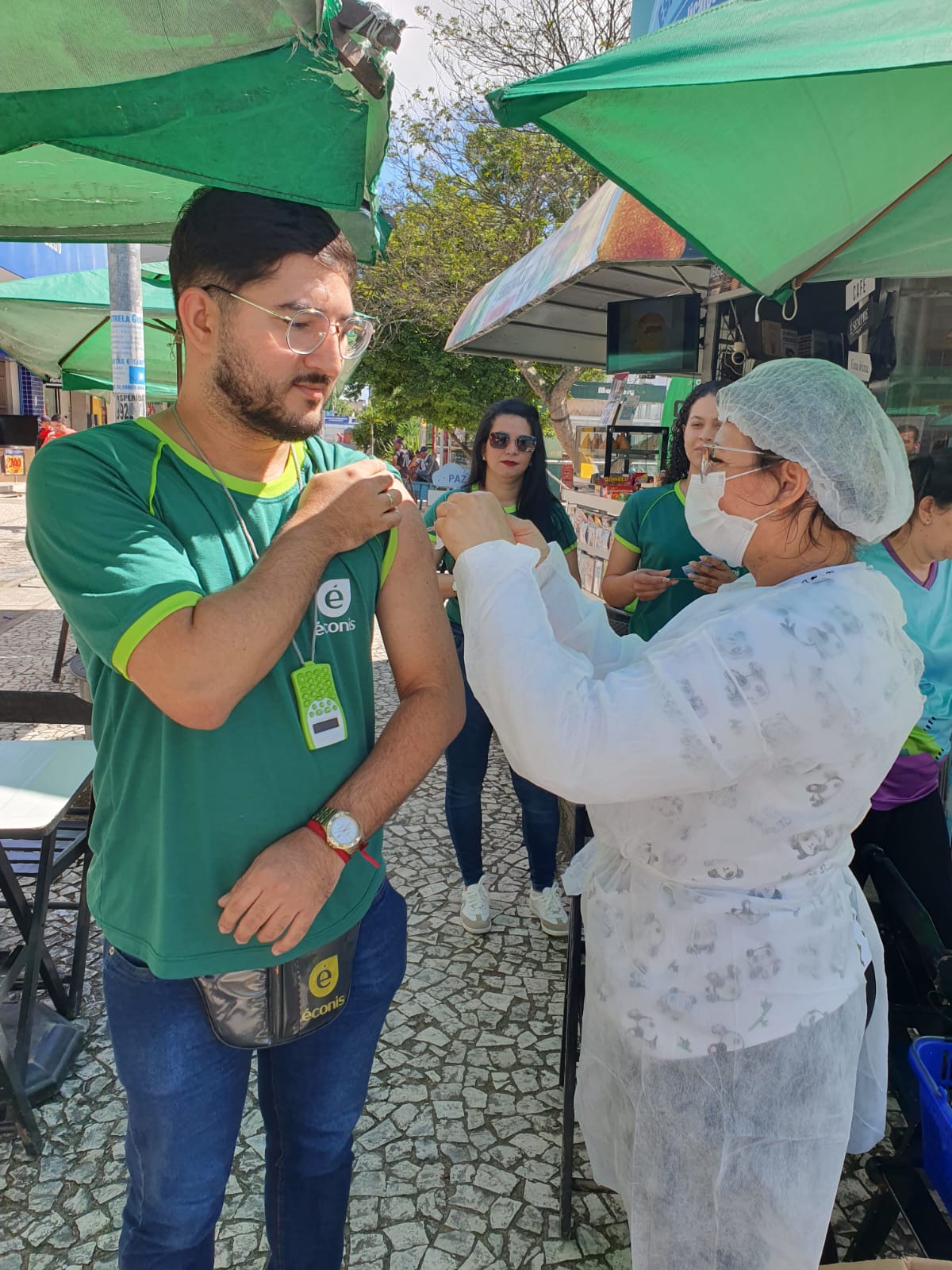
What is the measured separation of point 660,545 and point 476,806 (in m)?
1.27

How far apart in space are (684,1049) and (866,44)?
1552 mm

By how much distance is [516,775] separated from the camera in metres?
3.20

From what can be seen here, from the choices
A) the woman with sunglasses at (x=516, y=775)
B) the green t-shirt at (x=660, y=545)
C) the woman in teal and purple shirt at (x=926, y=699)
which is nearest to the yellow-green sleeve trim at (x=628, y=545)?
the green t-shirt at (x=660, y=545)

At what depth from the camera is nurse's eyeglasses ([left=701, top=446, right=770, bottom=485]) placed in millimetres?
1378

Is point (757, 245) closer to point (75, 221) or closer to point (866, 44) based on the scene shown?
point (866, 44)

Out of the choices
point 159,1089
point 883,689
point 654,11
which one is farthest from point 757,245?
point 654,11

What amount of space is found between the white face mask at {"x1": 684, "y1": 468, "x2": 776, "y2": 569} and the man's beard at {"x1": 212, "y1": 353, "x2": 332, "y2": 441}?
71 centimetres

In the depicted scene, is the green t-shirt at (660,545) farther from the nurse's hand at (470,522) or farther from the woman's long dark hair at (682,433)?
the nurse's hand at (470,522)

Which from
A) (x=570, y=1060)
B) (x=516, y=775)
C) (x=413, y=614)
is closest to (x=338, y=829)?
(x=413, y=614)

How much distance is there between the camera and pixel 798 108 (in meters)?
1.56

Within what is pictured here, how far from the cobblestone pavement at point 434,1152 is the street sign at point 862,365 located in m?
2.91

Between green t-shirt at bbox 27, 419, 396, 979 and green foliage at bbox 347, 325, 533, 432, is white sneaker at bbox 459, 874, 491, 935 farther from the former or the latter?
green foliage at bbox 347, 325, 533, 432

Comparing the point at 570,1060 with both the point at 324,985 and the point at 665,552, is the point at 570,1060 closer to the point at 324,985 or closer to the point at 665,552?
the point at 324,985

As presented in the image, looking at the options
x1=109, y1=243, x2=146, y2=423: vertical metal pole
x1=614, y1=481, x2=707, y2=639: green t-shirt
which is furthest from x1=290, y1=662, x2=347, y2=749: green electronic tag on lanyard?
x1=109, y1=243, x2=146, y2=423: vertical metal pole
